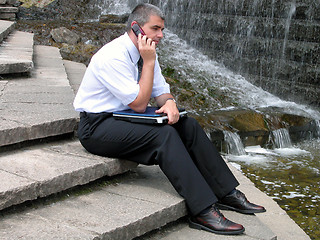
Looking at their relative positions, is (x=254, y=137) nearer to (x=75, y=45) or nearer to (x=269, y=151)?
(x=269, y=151)

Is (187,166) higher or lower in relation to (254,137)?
higher

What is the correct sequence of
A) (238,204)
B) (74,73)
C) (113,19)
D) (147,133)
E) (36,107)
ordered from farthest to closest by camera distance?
(113,19) → (74,73) → (36,107) → (238,204) → (147,133)

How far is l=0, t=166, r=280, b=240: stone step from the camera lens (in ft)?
8.29

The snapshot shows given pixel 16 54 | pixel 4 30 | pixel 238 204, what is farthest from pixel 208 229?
pixel 4 30

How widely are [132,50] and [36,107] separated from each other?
1156 millimetres

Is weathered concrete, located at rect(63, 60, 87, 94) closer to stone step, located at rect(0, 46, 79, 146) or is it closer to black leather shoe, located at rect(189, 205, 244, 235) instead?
stone step, located at rect(0, 46, 79, 146)

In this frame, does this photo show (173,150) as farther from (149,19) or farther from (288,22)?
(288,22)

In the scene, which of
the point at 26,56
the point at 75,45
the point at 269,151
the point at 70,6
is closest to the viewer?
the point at 26,56

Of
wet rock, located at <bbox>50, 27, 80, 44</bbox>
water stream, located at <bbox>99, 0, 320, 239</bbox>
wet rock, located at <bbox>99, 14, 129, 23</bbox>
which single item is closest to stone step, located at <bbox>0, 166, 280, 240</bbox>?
water stream, located at <bbox>99, 0, 320, 239</bbox>

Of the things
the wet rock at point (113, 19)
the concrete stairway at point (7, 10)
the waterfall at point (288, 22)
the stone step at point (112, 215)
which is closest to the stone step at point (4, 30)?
the concrete stairway at point (7, 10)

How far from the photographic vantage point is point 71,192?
3.05m

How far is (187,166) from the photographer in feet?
9.84

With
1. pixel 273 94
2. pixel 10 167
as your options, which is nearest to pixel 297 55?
pixel 273 94

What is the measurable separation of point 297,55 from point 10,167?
27.0 feet
